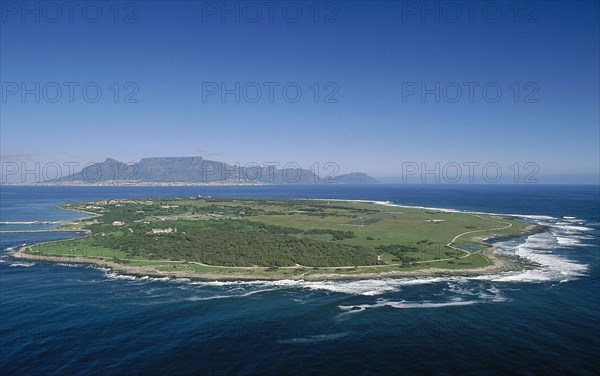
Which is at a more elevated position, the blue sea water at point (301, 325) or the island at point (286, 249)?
the island at point (286, 249)

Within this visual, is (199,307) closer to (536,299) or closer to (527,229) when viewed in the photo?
(536,299)

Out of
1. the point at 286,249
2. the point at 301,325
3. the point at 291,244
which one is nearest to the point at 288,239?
the point at 291,244

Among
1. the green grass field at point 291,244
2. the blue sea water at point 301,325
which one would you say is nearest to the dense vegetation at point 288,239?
the green grass field at point 291,244

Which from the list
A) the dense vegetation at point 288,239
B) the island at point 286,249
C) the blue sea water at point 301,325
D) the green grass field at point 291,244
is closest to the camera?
the blue sea water at point 301,325

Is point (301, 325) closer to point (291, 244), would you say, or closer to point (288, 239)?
point (291, 244)

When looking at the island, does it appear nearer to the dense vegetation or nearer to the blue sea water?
the dense vegetation

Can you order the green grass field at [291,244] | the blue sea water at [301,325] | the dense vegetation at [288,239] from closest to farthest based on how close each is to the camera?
the blue sea water at [301,325] → the green grass field at [291,244] → the dense vegetation at [288,239]

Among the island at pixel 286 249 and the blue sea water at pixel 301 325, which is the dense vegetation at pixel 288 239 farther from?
the blue sea water at pixel 301 325

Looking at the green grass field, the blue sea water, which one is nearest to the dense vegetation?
the green grass field
